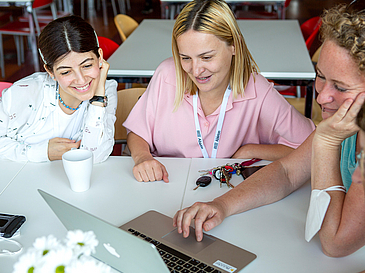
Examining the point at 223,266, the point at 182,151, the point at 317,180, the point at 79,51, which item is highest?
the point at 79,51

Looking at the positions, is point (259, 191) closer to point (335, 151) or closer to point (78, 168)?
point (335, 151)

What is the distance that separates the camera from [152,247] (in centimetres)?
75

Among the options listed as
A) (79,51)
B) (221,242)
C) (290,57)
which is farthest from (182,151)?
(290,57)

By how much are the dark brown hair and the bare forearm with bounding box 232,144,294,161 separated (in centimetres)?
78

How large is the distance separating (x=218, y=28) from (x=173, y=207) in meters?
0.73

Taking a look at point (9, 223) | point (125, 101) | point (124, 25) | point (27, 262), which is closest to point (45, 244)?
point (27, 262)

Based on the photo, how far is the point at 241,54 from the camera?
5.54 ft

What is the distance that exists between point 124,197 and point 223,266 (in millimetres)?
474

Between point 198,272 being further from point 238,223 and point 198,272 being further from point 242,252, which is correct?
point 238,223

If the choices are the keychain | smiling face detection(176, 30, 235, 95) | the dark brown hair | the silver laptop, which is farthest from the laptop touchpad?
the dark brown hair

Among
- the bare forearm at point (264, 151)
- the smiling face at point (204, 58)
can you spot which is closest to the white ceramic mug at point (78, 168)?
the smiling face at point (204, 58)

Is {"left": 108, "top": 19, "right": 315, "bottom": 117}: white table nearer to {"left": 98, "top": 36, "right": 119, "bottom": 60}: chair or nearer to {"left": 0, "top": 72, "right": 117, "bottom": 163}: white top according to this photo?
{"left": 98, "top": 36, "right": 119, "bottom": 60}: chair

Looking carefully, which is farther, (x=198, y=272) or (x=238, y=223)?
(x=238, y=223)

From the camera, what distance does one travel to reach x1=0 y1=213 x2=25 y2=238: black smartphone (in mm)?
1169
